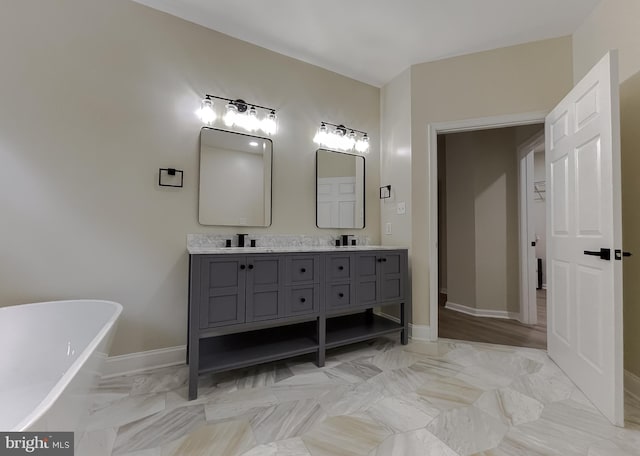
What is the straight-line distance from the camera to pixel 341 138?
2.94m

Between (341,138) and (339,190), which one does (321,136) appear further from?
(339,190)

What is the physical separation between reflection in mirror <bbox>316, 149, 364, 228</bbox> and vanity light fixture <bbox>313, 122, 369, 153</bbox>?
3.2 inches

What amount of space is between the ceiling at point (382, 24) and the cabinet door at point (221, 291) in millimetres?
1918

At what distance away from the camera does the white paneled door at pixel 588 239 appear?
1.53 m

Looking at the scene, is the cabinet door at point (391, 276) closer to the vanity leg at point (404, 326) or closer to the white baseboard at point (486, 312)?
the vanity leg at point (404, 326)

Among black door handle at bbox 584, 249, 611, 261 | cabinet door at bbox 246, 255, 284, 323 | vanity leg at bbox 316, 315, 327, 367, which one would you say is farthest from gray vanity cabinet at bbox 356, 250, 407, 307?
black door handle at bbox 584, 249, 611, 261

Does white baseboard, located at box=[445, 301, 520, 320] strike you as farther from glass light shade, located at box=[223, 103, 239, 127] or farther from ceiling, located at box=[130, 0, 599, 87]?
glass light shade, located at box=[223, 103, 239, 127]

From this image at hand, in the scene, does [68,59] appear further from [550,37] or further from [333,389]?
[550,37]

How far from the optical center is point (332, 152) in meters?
2.89

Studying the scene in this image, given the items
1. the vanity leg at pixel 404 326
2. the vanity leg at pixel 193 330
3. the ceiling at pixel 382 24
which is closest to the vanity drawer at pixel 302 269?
the vanity leg at pixel 193 330

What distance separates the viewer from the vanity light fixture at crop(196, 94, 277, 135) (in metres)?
2.30

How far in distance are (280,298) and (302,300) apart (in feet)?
0.59

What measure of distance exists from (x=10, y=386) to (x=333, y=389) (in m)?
1.73

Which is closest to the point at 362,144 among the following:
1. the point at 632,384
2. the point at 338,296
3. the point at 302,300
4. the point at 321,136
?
the point at 321,136
